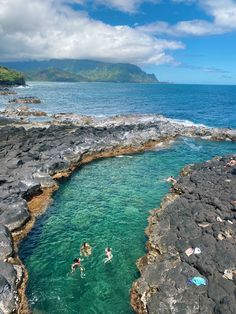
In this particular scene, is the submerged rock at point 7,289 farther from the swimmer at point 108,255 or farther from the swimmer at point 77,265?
the swimmer at point 108,255

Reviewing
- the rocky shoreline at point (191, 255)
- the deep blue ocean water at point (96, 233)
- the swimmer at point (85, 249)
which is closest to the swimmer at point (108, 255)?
the deep blue ocean water at point (96, 233)

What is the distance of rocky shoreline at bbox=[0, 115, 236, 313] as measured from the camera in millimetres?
27312

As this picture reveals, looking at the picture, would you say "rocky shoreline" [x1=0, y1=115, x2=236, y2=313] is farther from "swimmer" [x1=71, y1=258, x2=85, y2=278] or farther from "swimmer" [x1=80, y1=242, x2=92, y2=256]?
"swimmer" [x1=80, y1=242, x2=92, y2=256]

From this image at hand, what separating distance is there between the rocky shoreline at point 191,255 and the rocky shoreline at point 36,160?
366 inches

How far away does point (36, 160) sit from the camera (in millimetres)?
52750

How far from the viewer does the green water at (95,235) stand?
81.8ft

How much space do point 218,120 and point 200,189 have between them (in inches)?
2984

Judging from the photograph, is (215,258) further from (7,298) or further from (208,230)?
(7,298)

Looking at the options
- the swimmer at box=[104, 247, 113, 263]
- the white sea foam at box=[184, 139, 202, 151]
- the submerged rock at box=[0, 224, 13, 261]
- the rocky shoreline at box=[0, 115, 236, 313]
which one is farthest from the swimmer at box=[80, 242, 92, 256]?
the white sea foam at box=[184, 139, 202, 151]

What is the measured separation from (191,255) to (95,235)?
10.5 meters

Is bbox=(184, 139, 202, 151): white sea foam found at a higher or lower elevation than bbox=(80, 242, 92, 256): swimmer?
lower

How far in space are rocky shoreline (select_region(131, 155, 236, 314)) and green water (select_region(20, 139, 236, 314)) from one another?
1495 millimetres

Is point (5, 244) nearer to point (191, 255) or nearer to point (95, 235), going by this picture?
point (95, 235)

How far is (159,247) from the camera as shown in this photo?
1187 inches
